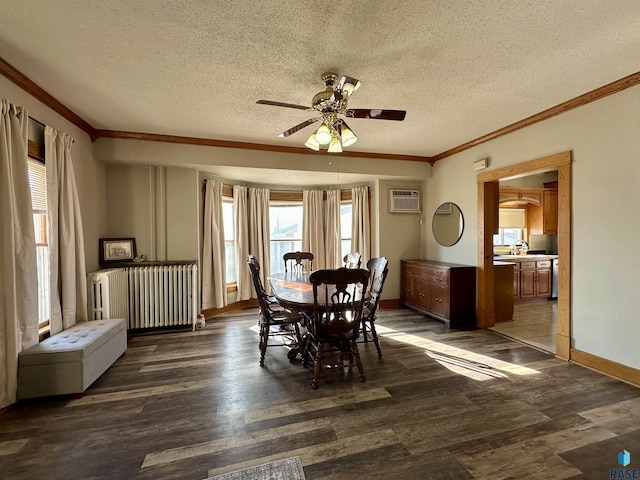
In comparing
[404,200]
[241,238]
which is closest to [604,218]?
[404,200]

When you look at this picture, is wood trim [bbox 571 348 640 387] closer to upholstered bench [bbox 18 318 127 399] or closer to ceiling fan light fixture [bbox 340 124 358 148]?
ceiling fan light fixture [bbox 340 124 358 148]

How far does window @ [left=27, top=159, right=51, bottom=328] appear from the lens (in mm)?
2721

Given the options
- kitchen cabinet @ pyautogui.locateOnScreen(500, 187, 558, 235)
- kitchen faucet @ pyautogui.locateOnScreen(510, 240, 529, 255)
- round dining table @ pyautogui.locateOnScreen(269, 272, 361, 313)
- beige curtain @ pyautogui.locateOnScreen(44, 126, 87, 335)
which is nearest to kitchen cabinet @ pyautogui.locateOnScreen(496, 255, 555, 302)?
kitchen faucet @ pyautogui.locateOnScreen(510, 240, 529, 255)

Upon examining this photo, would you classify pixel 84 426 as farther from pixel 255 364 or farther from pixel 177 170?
pixel 177 170

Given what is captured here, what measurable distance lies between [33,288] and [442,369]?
3645 millimetres

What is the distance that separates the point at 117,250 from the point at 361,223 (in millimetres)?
3805

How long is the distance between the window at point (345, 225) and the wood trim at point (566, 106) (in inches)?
87.5

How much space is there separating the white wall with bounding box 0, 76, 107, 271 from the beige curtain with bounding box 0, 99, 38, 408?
573 mm

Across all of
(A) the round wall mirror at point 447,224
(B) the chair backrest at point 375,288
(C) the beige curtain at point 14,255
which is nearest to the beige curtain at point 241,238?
(B) the chair backrest at point 375,288

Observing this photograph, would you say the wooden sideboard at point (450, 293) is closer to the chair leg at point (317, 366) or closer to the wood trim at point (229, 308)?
the chair leg at point (317, 366)

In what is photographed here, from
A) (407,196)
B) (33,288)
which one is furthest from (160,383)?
(407,196)

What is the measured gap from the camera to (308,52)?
81.6 inches

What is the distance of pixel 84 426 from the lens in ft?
6.59

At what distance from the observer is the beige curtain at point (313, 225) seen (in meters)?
5.49
